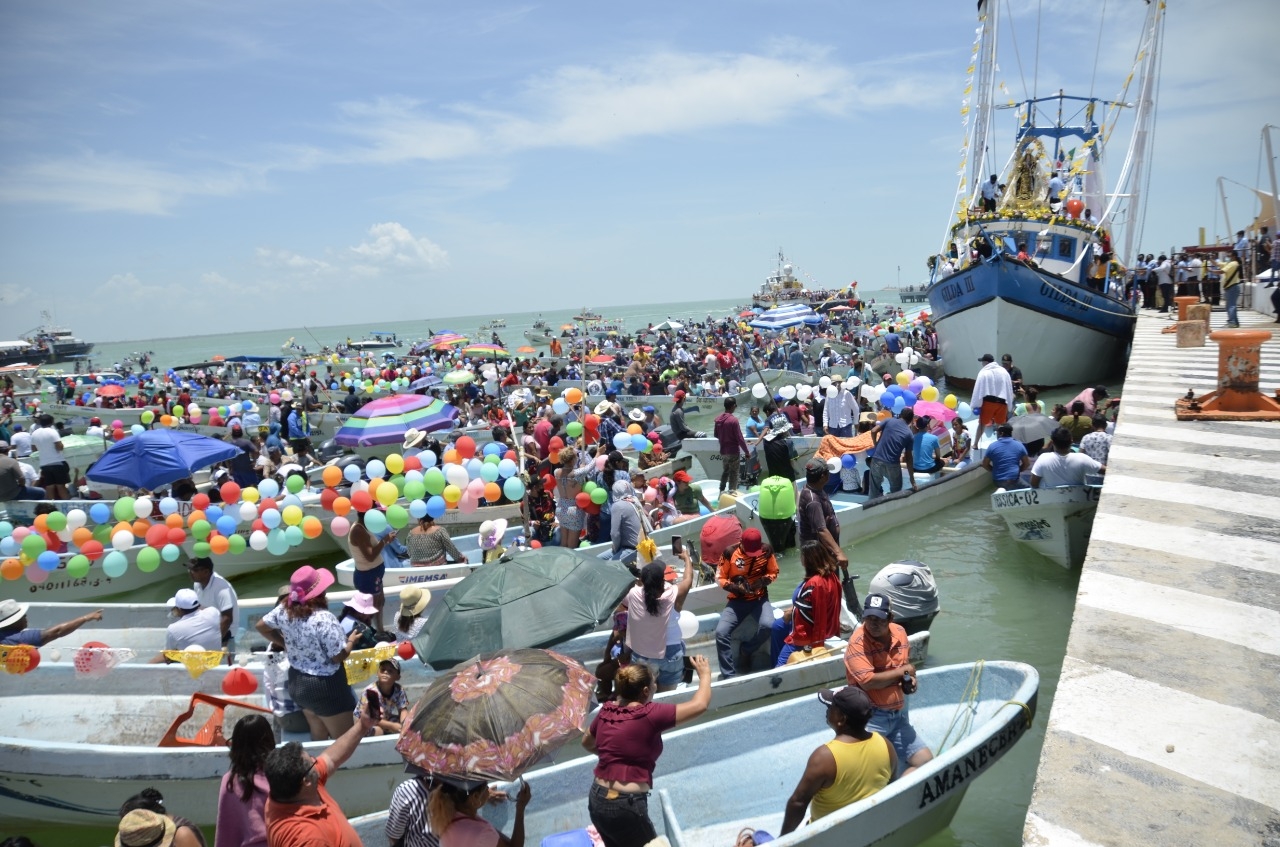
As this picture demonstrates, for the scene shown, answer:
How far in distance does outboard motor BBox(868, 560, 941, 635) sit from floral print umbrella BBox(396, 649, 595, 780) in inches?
157

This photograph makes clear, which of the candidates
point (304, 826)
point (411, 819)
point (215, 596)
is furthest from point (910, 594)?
point (215, 596)

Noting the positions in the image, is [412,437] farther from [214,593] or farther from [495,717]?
[495,717]

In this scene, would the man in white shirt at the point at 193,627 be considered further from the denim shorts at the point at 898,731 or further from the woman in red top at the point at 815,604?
the denim shorts at the point at 898,731

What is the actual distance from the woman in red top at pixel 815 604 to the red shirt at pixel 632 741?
2.25 metres

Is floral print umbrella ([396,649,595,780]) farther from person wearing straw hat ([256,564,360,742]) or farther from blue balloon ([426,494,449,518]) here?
blue balloon ([426,494,449,518])

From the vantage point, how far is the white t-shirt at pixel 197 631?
7301mm

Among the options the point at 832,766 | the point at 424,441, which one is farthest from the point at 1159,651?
the point at 424,441

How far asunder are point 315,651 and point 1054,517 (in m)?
8.11

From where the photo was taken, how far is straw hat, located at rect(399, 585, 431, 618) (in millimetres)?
6830

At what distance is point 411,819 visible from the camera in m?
3.82

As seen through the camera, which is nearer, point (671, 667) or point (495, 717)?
point (495, 717)

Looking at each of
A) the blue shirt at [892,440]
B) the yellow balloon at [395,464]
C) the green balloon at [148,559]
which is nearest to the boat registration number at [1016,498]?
the blue shirt at [892,440]

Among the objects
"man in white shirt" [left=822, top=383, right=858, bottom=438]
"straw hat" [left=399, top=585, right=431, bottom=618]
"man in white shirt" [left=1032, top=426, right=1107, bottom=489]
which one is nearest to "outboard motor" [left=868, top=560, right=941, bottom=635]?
"man in white shirt" [left=1032, top=426, right=1107, bottom=489]

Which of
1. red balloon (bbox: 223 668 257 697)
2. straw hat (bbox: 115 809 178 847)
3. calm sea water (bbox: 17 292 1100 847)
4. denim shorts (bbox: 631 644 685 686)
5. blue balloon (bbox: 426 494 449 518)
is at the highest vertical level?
blue balloon (bbox: 426 494 449 518)
